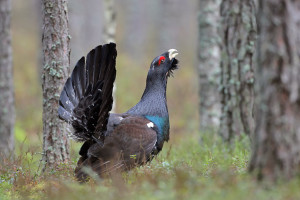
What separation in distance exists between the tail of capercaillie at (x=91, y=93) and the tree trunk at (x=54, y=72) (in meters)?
0.38

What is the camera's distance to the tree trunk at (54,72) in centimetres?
645

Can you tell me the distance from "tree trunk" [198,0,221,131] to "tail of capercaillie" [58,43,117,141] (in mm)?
4921

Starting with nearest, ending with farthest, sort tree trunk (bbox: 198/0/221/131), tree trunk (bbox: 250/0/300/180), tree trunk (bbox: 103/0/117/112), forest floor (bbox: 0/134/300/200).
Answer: forest floor (bbox: 0/134/300/200)
tree trunk (bbox: 250/0/300/180)
tree trunk (bbox: 198/0/221/131)
tree trunk (bbox: 103/0/117/112)

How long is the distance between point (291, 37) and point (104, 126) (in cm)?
314

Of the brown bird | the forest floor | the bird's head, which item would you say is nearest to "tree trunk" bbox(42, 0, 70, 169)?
the brown bird

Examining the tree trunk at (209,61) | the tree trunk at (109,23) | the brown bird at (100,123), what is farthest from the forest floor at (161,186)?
the tree trunk at (109,23)

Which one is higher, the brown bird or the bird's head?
the bird's head

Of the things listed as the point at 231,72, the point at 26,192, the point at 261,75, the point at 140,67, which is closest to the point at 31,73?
the point at 140,67

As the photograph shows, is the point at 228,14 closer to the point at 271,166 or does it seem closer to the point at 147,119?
the point at 147,119

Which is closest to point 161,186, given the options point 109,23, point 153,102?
point 153,102

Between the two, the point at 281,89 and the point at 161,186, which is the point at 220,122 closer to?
the point at 281,89

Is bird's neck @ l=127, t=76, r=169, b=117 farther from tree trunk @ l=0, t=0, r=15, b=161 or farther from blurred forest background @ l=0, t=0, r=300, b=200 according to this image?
tree trunk @ l=0, t=0, r=15, b=161

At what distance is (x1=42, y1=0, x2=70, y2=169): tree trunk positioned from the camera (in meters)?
6.45

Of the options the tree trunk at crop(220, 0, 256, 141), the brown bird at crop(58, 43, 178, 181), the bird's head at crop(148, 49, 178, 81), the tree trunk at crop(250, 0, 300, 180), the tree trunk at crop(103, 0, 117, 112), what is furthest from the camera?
the tree trunk at crop(103, 0, 117, 112)
